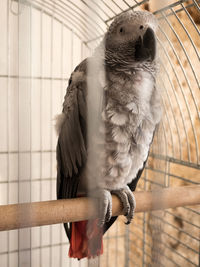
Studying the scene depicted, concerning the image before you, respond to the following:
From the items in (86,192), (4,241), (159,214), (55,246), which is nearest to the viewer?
(159,214)

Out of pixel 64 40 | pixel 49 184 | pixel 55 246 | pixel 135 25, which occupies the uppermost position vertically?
pixel 64 40

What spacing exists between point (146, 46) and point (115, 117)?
19 centimetres

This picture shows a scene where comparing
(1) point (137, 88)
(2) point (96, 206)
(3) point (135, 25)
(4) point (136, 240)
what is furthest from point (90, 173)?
(4) point (136, 240)

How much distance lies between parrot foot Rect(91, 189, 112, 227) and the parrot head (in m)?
0.35

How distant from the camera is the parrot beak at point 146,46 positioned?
59 centimetres

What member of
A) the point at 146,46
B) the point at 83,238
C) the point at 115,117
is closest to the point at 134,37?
the point at 146,46

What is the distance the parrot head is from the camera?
23.7 inches

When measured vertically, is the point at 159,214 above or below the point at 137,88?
below

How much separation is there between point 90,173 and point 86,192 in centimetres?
9

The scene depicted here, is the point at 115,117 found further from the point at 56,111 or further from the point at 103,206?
the point at 56,111

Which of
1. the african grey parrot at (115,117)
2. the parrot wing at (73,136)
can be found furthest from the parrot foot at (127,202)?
the parrot wing at (73,136)

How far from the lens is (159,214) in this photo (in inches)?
13.4

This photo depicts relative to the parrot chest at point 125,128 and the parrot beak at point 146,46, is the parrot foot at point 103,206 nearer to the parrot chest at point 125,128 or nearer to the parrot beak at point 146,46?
the parrot chest at point 125,128

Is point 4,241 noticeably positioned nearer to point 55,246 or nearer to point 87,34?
point 55,246
